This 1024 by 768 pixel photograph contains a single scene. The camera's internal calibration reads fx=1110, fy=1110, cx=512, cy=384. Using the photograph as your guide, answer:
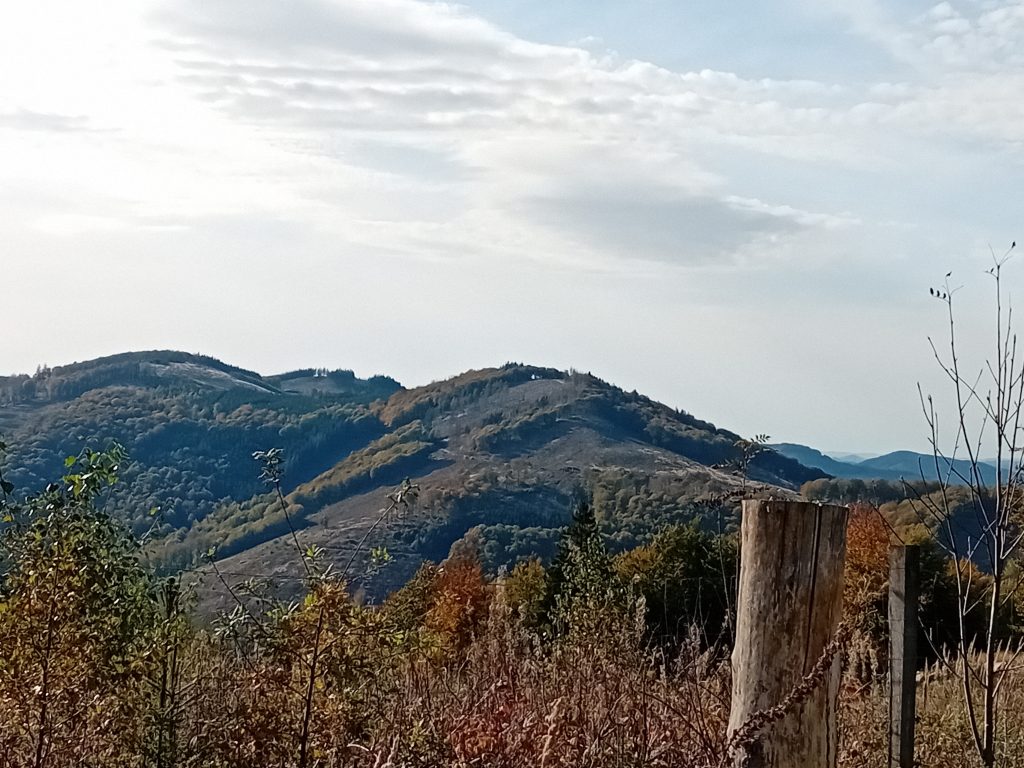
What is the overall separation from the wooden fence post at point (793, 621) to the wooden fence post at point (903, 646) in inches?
89.1

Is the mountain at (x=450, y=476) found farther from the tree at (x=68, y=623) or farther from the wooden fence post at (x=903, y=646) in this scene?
the tree at (x=68, y=623)

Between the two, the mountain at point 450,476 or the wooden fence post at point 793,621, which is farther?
the mountain at point 450,476

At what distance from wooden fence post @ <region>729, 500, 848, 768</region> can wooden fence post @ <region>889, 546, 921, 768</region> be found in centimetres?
226

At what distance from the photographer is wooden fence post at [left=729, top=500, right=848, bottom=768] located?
3.06 metres

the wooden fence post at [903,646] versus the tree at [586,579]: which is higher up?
the wooden fence post at [903,646]

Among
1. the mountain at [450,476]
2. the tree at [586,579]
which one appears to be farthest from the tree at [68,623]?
the mountain at [450,476]

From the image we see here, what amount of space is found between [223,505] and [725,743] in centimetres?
17152

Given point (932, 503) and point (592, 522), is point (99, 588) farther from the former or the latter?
point (592, 522)

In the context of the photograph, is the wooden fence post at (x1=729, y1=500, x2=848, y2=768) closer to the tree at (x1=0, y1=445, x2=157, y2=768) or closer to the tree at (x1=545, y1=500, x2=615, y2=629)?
the tree at (x1=0, y1=445, x2=157, y2=768)

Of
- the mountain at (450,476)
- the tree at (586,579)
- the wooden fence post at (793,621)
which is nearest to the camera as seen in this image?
the wooden fence post at (793,621)

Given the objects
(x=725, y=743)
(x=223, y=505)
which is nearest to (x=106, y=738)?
(x=725, y=743)

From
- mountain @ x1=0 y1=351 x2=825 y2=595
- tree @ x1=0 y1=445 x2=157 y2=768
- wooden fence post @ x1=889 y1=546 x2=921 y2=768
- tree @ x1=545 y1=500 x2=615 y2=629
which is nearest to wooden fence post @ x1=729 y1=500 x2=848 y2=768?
wooden fence post @ x1=889 y1=546 x2=921 y2=768

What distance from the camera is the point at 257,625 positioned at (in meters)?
4.31

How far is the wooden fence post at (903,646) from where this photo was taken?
5.21 meters
